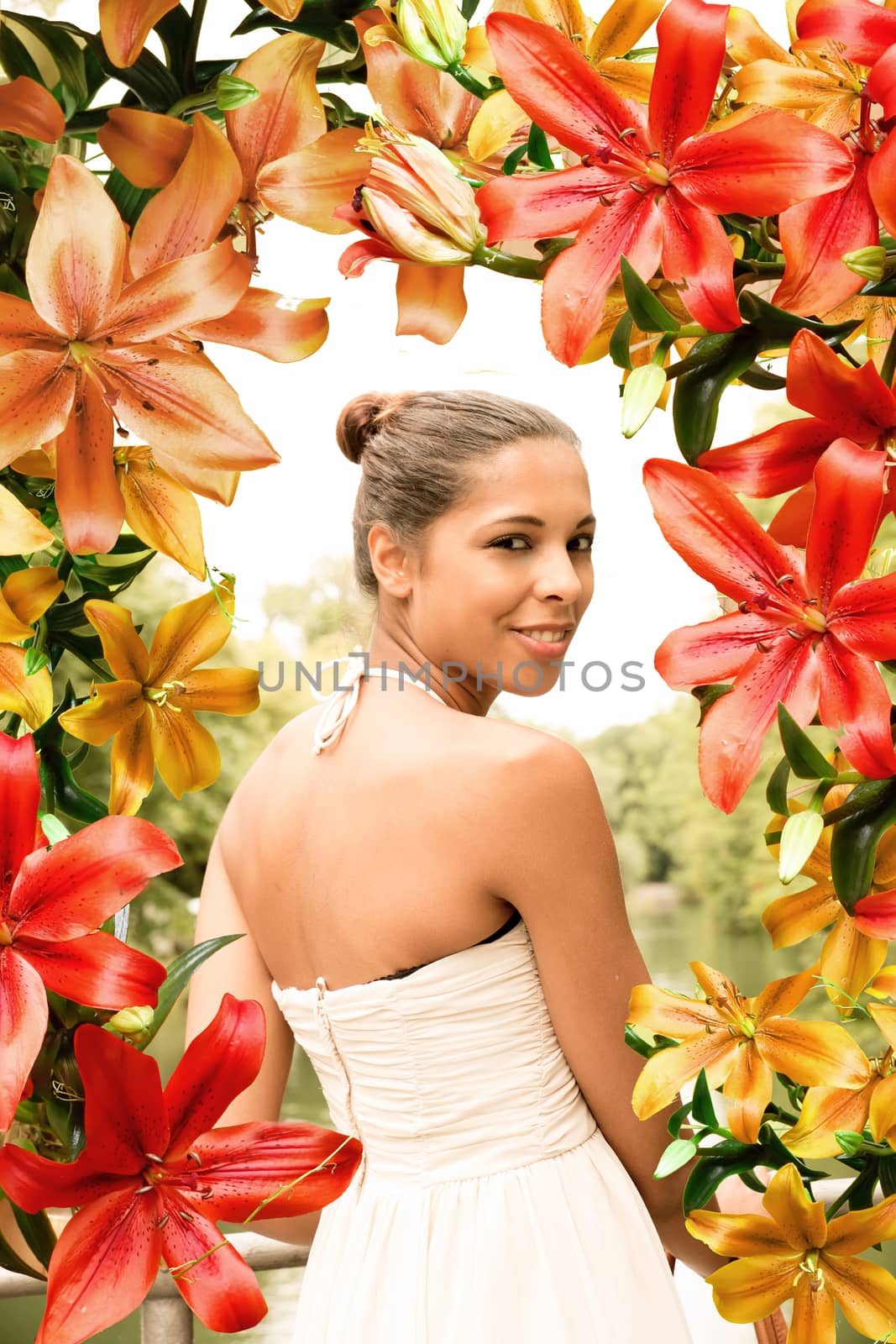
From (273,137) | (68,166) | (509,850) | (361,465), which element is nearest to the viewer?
(68,166)

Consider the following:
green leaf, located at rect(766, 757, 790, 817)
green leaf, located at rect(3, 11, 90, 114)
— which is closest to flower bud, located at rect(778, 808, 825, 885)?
green leaf, located at rect(766, 757, 790, 817)

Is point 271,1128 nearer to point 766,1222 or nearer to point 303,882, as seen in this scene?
point 766,1222

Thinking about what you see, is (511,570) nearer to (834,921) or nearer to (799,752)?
(834,921)

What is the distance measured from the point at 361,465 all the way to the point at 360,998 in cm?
48

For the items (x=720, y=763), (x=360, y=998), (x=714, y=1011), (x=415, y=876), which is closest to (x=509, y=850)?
(x=415, y=876)

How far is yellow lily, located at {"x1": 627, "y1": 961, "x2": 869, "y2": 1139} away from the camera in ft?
1.73

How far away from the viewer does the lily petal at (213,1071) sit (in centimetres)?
48

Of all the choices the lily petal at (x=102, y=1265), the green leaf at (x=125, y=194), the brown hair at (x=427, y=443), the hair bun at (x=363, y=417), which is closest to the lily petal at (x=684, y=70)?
the green leaf at (x=125, y=194)

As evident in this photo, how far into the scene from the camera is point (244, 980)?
1.11 metres

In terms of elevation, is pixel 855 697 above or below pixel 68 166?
below

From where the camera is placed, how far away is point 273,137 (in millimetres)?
529

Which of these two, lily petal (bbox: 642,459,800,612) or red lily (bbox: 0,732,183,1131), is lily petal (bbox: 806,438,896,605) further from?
red lily (bbox: 0,732,183,1131)

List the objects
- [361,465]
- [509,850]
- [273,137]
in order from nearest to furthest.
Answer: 1. [273,137]
2. [509,850]
3. [361,465]

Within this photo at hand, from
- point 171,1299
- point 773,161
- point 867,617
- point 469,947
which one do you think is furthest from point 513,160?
point 171,1299
